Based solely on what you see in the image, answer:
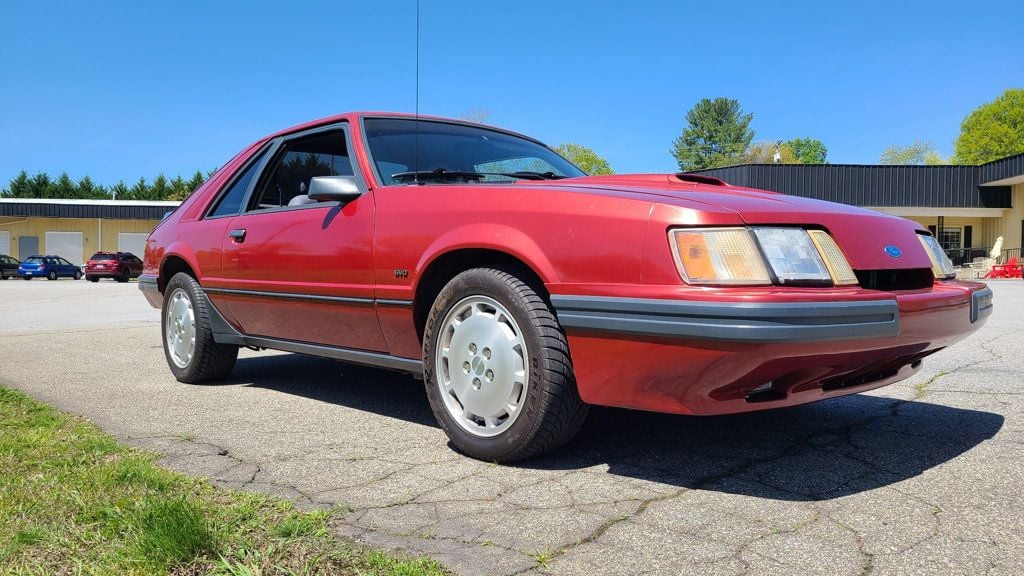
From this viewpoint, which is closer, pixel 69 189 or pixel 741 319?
pixel 741 319

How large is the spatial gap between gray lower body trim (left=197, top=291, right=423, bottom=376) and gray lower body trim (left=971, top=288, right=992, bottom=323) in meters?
2.20

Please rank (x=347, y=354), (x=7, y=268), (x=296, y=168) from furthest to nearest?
(x=7, y=268), (x=296, y=168), (x=347, y=354)

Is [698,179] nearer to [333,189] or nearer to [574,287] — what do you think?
[574,287]

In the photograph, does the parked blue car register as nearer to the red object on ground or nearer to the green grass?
the green grass

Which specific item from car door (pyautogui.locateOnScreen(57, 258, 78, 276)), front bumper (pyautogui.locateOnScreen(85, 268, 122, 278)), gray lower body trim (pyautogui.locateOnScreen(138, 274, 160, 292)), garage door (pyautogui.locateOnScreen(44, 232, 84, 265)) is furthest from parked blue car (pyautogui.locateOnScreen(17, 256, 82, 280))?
gray lower body trim (pyautogui.locateOnScreen(138, 274, 160, 292))

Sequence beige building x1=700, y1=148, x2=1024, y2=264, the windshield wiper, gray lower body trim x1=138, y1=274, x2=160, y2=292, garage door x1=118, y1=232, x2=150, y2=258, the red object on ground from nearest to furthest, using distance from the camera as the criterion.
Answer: the windshield wiper, gray lower body trim x1=138, y1=274, x2=160, y2=292, the red object on ground, beige building x1=700, y1=148, x2=1024, y2=264, garage door x1=118, y1=232, x2=150, y2=258

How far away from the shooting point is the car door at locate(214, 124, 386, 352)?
136 inches

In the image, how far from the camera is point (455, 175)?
3.65 meters

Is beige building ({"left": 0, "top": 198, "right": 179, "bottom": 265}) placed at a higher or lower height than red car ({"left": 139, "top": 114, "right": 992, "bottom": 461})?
higher

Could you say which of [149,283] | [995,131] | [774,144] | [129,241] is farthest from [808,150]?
[149,283]

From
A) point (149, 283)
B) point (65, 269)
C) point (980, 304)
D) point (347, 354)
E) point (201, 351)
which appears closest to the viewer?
point (980, 304)

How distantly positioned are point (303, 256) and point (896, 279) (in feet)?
8.44

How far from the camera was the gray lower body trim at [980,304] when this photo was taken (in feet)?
9.87

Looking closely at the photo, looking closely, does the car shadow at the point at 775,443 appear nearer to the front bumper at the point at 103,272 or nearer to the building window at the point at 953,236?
the front bumper at the point at 103,272
